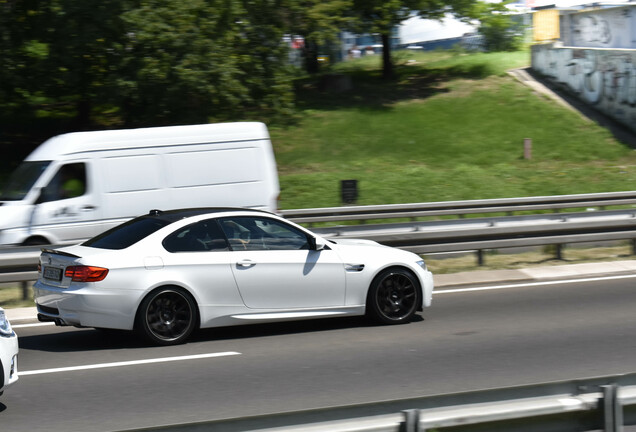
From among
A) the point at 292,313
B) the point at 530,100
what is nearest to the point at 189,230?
the point at 292,313

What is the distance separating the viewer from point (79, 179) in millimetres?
13750

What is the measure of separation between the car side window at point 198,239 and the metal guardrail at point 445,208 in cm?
839

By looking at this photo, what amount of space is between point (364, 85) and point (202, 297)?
2727cm

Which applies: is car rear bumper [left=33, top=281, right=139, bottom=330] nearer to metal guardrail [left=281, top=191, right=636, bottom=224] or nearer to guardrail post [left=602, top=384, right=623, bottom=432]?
guardrail post [left=602, top=384, right=623, bottom=432]

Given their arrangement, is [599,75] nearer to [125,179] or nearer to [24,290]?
[125,179]

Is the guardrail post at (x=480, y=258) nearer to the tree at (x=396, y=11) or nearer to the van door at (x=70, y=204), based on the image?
the van door at (x=70, y=204)

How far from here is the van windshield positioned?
45.1ft

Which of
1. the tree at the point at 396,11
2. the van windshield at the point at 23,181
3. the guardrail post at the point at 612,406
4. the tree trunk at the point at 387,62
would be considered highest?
the tree at the point at 396,11

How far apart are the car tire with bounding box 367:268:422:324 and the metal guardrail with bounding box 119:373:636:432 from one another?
5178mm

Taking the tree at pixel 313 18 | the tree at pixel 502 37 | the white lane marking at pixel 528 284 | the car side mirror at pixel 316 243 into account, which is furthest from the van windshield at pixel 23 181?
the tree at pixel 502 37

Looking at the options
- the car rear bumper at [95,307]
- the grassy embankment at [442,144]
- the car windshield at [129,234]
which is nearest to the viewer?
the car rear bumper at [95,307]

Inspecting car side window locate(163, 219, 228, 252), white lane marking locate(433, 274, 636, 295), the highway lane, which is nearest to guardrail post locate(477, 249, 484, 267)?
white lane marking locate(433, 274, 636, 295)

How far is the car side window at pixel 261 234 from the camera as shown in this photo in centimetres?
876

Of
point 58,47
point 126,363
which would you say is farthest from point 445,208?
point 126,363
